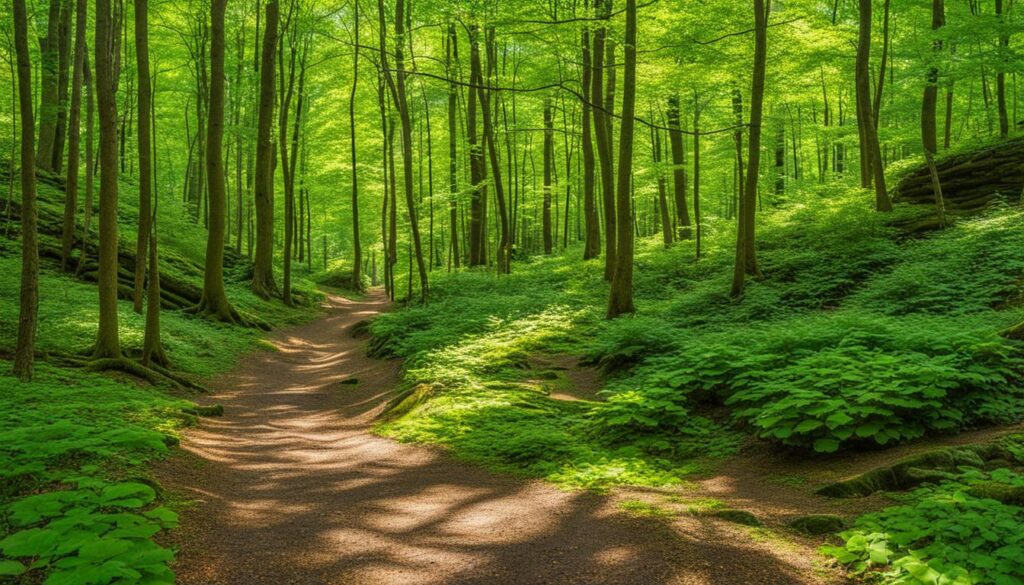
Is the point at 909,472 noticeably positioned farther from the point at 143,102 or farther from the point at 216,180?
the point at 216,180

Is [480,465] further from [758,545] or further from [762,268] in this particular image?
[762,268]

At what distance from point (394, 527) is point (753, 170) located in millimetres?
11297

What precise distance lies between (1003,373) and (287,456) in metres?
8.40

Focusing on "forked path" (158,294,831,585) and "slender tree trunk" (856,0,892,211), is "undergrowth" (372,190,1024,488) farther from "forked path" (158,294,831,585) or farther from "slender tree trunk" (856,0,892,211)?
"forked path" (158,294,831,585)

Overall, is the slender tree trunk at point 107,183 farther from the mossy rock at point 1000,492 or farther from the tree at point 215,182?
→ the mossy rock at point 1000,492

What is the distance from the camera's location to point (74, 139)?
12.9 meters

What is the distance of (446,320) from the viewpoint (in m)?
15.5

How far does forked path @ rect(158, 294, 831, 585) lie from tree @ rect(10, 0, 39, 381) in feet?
7.95

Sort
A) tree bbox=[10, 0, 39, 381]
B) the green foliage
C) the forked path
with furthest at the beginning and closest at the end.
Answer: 1. tree bbox=[10, 0, 39, 381]
2. the forked path
3. the green foliage

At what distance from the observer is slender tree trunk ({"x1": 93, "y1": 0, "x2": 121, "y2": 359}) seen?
962 cm

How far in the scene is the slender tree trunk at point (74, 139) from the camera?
12.8 m

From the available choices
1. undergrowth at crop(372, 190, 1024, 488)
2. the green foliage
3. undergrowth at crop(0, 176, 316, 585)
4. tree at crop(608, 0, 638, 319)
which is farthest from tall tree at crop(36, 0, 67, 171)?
the green foliage

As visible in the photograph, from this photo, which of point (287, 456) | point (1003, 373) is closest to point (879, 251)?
point (1003, 373)

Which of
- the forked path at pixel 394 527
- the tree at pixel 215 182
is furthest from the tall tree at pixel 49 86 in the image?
the forked path at pixel 394 527
